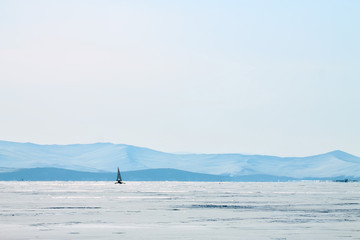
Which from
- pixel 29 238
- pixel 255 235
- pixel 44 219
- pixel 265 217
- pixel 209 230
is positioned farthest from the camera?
pixel 265 217

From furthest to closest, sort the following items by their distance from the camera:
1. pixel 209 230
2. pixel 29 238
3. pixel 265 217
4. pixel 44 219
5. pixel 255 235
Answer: pixel 265 217
pixel 44 219
pixel 209 230
pixel 255 235
pixel 29 238

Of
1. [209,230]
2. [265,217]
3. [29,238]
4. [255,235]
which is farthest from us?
[265,217]

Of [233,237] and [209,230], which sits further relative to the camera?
[209,230]

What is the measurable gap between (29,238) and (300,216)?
35.6 m

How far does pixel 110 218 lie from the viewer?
7294 centimetres

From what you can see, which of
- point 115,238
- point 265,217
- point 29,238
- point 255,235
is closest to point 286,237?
point 255,235

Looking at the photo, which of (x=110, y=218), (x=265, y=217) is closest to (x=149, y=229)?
(x=110, y=218)

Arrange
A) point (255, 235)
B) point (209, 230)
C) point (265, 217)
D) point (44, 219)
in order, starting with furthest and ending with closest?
point (265, 217), point (44, 219), point (209, 230), point (255, 235)

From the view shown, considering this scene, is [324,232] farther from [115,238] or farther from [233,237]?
[115,238]

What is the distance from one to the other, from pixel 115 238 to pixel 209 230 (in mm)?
10249

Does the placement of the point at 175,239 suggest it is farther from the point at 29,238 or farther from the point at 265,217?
the point at 265,217

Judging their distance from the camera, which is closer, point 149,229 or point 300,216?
point 149,229

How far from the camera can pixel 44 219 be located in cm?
7075

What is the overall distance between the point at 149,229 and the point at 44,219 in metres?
15.3
